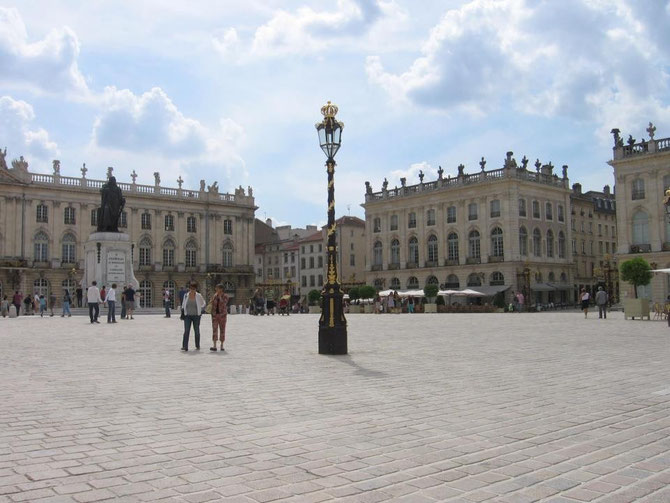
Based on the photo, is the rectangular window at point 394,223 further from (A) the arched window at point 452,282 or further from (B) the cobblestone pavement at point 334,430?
(B) the cobblestone pavement at point 334,430

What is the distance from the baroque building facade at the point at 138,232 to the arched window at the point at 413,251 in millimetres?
21795

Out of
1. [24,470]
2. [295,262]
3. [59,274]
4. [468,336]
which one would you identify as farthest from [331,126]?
[295,262]

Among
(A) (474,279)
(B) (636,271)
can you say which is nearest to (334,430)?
(B) (636,271)

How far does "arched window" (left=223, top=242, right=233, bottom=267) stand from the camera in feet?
275

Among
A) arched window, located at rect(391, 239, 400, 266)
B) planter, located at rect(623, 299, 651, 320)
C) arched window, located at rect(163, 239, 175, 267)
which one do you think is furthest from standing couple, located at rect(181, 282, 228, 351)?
arched window, located at rect(163, 239, 175, 267)

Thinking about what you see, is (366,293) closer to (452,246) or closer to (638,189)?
(452,246)

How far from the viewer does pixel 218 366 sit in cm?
1081

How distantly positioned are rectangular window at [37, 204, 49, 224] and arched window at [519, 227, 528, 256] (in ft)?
156

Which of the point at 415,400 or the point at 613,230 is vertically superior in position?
the point at 613,230

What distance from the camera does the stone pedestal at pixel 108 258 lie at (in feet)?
117

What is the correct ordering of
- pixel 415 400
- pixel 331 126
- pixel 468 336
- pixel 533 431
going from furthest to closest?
pixel 468 336 → pixel 331 126 → pixel 415 400 → pixel 533 431

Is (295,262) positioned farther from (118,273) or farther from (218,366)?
(218,366)

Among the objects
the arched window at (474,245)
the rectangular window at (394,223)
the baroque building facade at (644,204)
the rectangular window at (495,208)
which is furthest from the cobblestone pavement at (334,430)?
the rectangular window at (394,223)

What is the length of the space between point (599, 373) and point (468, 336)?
27.0 feet
